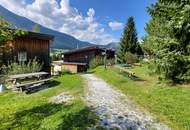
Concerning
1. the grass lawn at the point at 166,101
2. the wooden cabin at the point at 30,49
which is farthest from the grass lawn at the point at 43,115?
the wooden cabin at the point at 30,49

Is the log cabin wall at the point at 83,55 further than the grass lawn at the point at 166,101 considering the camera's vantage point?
Yes

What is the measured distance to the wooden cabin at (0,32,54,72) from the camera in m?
26.9

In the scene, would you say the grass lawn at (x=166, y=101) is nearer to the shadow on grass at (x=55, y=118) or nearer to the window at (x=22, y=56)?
the shadow on grass at (x=55, y=118)

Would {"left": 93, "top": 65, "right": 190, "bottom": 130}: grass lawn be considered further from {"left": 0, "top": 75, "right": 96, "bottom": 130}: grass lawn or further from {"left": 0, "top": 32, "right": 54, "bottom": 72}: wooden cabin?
{"left": 0, "top": 32, "right": 54, "bottom": 72}: wooden cabin

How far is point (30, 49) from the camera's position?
28.7 meters

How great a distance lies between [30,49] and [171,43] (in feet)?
56.0

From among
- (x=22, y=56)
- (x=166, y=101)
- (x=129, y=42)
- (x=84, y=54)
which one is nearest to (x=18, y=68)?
(x=22, y=56)

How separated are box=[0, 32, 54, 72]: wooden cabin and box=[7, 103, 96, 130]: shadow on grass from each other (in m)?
15.4

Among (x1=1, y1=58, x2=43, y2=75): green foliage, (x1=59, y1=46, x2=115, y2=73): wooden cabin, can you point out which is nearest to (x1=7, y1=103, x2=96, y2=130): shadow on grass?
(x1=1, y1=58, x2=43, y2=75): green foliage

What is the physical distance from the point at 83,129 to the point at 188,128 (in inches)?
155

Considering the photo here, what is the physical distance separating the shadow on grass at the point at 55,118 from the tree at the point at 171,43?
766cm

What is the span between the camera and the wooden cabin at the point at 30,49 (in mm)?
26906

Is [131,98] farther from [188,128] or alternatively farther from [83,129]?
[83,129]

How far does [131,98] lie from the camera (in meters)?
14.6
